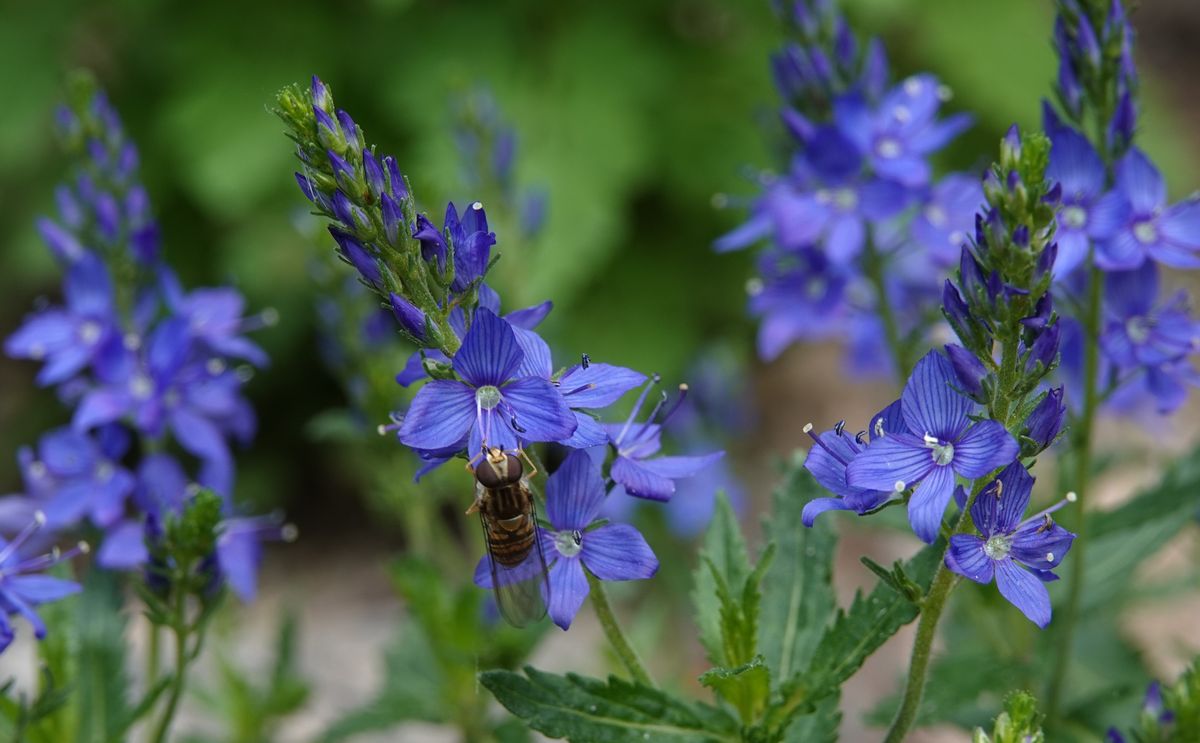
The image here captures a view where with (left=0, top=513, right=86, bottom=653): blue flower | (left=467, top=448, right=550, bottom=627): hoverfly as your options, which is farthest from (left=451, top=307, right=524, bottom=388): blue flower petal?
(left=0, top=513, right=86, bottom=653): blue flower

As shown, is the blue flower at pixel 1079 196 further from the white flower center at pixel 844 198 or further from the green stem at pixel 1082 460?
the white flower center at pixel 844 198

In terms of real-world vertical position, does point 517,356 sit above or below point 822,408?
below

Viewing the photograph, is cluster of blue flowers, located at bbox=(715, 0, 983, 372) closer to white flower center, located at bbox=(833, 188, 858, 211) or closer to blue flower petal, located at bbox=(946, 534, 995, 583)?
white flower center, located at bbox=(833, 188, 858, 211)

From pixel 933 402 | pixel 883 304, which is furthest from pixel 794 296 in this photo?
pixel 933 402

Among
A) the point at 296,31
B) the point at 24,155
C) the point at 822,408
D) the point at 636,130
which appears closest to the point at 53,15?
the point at 24,155

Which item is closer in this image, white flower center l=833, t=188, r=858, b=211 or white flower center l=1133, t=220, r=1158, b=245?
white flower center l=1133, t=220, r=1158, b=245

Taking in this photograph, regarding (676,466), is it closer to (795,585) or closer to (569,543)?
(569,543)

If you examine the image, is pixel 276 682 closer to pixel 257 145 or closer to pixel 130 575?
pixel 130 575
